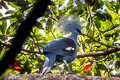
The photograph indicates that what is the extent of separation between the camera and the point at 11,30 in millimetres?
3580

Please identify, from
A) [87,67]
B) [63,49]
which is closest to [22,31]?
[63,49]

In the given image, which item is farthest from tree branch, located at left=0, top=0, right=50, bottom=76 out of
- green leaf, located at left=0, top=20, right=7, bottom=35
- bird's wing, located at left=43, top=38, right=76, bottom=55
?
green leaf, located at left=0, top=20, right=7, bottom=35

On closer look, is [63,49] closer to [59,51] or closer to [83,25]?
[59,51]

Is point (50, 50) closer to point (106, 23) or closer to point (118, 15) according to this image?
point (106, 23)

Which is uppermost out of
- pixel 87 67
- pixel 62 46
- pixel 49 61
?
pixel 62 46

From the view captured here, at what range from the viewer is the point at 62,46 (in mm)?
3564

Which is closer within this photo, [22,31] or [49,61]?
[22,31]

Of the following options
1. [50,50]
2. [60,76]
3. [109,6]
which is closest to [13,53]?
[60,76]

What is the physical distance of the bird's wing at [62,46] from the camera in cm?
332

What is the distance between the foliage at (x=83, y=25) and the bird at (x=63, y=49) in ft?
0.62

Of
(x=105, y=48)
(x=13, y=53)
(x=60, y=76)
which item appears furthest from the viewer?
(x=105, y=48)

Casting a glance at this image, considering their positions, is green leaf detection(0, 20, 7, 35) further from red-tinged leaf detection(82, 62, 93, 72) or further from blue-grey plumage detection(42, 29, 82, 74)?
red-tinged leaf detection(82, 62, 93, 72)

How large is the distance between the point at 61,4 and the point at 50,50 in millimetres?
1093

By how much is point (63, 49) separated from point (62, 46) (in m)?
0.06
